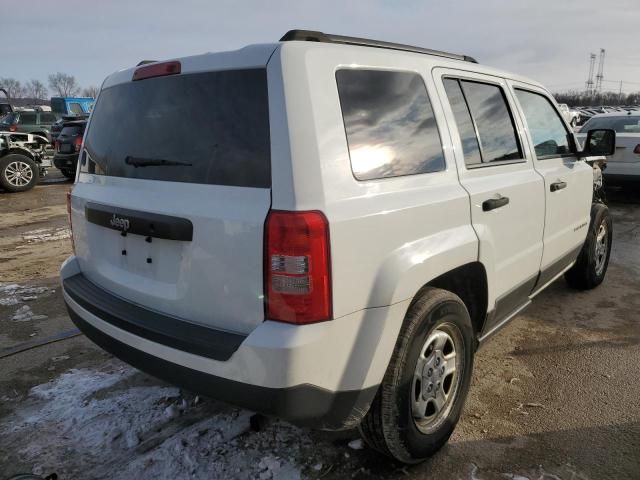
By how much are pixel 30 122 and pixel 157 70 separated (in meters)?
23.1

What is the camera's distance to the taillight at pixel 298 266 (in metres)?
1.89

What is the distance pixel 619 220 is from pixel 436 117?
7544mm

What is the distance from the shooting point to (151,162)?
2.41m

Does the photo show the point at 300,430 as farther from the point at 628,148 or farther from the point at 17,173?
the point at 17,173

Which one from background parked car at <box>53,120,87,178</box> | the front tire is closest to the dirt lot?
the front tire

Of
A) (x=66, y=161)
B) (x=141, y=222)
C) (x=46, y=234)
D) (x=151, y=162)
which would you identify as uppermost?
(x=151, y=162)

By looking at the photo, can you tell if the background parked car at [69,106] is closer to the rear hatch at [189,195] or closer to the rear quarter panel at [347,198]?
the rear hatch at [189,195]

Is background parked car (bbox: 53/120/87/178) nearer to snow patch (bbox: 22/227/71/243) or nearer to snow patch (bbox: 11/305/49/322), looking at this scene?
snow patch (bbox: 22/227/71/243)

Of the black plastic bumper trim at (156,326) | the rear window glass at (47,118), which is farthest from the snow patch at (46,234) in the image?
the rear window glass at (47,118)

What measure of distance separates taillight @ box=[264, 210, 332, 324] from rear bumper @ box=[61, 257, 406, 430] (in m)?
0.06

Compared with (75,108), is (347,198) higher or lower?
lower

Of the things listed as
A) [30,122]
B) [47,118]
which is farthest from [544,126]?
[47,118]

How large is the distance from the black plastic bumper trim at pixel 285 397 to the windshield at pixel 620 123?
972cm

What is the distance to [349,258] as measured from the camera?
1.99 metres
